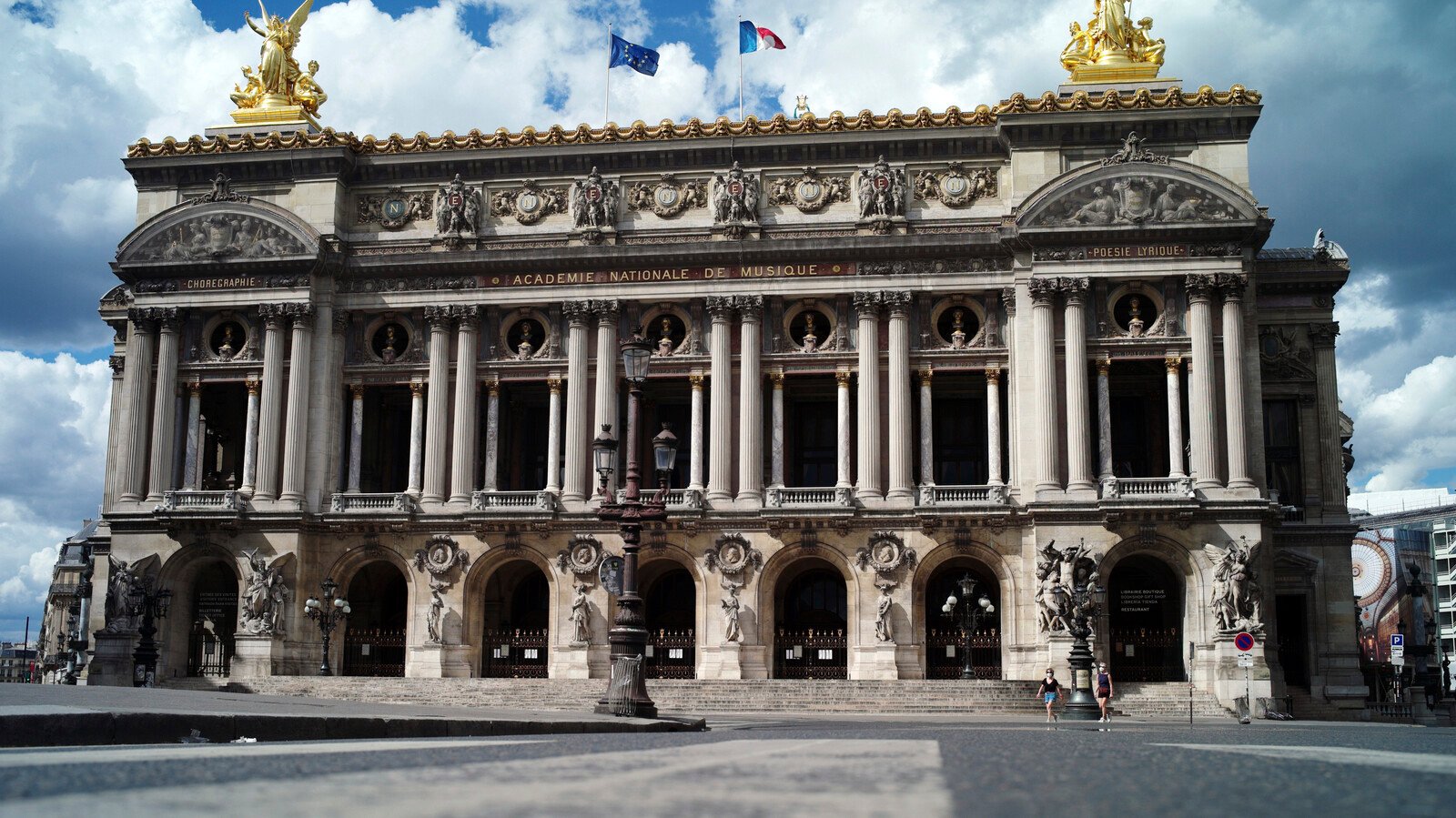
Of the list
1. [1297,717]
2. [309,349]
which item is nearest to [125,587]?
[309,349]

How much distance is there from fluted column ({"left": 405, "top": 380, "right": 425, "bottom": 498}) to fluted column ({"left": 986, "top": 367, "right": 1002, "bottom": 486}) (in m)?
19.0

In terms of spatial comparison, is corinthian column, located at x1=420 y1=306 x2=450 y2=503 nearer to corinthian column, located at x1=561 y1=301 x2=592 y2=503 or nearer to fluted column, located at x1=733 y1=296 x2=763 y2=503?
corinthian column, located at x1=561 y1=301 x2=592 y2=503

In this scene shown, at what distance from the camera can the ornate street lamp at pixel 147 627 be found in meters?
46.5

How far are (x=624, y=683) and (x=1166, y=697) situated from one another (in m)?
21.9

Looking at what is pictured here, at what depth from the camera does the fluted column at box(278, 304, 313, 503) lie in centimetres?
5066

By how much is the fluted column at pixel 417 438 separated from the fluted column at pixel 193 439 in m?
7.14

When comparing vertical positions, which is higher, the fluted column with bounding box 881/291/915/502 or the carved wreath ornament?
the fluted column with bounding box 881/291/915/502

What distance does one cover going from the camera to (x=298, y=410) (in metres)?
50.9

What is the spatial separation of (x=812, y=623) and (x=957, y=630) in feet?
17.9

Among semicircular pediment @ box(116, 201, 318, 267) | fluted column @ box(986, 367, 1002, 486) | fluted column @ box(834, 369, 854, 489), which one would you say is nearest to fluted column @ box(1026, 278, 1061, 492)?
fluted column @ box(986, 367, 1002, 486)

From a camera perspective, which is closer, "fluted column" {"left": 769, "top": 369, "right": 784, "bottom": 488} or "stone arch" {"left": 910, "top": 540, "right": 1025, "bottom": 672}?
"stone arch" {"left": 910, "top": 540, "right": 1025, "bottom": 672}

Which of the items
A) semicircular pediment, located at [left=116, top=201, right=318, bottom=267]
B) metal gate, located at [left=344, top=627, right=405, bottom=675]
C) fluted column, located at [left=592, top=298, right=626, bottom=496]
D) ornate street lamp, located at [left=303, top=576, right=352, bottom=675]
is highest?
semicircular pediment, located at [left=116, top=201, right=318, bottom=267]

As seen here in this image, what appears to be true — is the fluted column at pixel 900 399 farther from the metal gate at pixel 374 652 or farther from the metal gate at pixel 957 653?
the metal gate at pixel 374 652

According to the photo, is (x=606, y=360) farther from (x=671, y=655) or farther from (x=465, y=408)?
(x=671, y=655)
